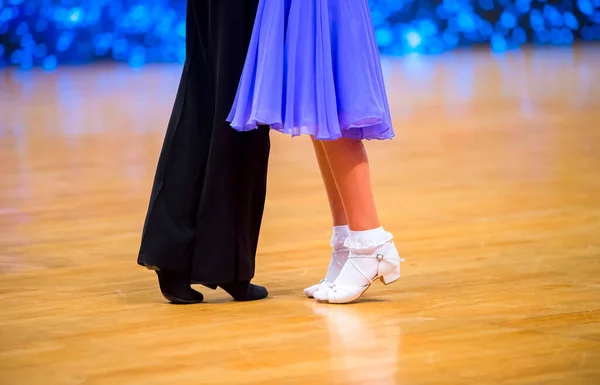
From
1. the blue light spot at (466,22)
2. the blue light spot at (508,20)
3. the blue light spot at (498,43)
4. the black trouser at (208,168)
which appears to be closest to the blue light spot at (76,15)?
the blue light spot at (466,22)

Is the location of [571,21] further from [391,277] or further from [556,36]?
[391,277]

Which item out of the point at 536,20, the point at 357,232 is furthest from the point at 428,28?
the point at 357,232

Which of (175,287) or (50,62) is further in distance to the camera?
(50,62)

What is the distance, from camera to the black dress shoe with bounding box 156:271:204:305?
2.12 metres

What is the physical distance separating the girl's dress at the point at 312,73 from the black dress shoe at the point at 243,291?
14.7 inches

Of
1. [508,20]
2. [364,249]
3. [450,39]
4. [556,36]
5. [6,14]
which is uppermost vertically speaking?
[6,14]

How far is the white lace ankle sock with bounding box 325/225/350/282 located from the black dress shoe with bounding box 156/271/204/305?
0.34 m

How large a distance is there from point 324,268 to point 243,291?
1.22ft

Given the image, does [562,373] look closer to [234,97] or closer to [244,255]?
[244,255]

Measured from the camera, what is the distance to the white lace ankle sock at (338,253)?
2.25 m

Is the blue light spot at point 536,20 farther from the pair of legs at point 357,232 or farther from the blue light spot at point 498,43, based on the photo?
the pair of legs at point 357,232

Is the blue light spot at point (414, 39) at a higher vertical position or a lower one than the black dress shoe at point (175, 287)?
higher

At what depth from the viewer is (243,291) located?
216 cm

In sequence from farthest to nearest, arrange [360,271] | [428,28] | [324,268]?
[428,28] → [324,268] → [360,271]
